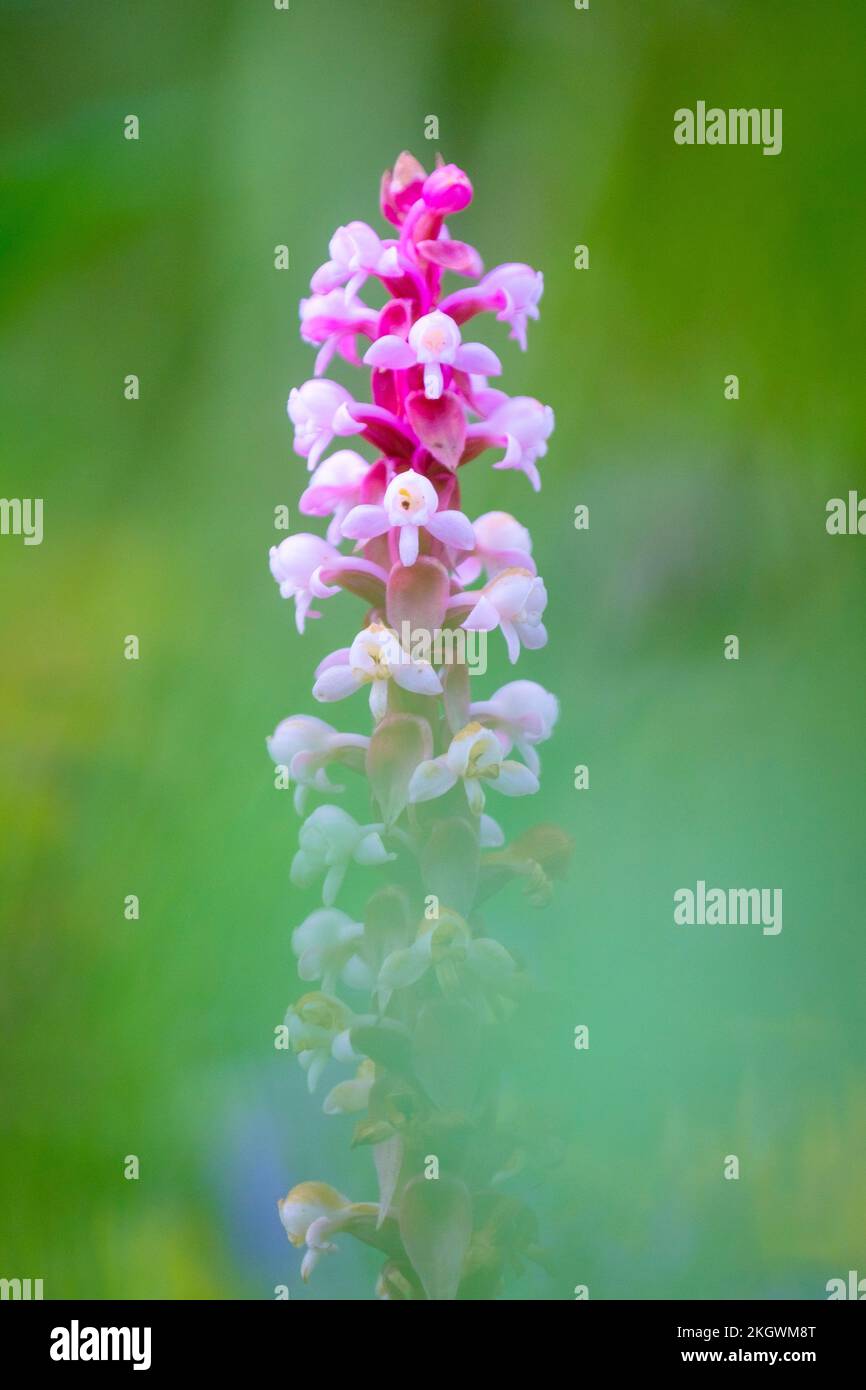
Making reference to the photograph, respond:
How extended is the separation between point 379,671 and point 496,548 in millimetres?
336

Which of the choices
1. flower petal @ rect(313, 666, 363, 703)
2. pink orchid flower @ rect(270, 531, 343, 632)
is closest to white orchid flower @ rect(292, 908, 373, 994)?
flower petal @ rect(313, 666, 363, 703)

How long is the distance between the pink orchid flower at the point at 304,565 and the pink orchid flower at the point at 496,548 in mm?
236

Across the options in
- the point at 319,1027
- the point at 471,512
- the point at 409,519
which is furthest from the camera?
the point at 471,512

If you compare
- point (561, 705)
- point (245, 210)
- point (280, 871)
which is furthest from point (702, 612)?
point (245, 210)

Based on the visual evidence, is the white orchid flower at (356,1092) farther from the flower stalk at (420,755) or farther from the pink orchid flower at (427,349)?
the pink orchid flower at (427,349)

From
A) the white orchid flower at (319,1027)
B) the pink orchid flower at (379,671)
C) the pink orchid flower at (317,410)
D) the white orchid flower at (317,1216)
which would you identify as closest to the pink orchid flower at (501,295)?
the pink orchid flower at (317,410)

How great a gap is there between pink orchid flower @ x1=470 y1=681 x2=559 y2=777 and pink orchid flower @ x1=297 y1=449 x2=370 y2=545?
0.40 m

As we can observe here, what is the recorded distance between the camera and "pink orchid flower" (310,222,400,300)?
7.63 feet

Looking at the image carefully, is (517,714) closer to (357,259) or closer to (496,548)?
(496,548)

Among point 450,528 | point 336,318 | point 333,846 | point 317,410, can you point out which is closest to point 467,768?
point 333,846

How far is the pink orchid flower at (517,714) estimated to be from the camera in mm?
2408

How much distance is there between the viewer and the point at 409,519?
2.25 meters

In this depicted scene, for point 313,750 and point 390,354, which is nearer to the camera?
point 390,354

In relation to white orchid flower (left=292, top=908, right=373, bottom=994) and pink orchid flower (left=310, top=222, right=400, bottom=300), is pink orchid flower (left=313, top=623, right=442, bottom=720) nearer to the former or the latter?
white orchid flower (left=292, top=908, right=373, bottom=994)
